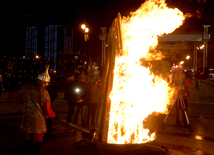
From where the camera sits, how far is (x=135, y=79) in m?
5.34

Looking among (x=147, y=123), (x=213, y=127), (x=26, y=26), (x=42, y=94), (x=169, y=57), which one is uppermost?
(x=26, y=26)

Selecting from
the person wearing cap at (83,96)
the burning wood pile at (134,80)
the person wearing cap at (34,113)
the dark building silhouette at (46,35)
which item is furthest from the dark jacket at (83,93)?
the dark building silhouette at (46,35)

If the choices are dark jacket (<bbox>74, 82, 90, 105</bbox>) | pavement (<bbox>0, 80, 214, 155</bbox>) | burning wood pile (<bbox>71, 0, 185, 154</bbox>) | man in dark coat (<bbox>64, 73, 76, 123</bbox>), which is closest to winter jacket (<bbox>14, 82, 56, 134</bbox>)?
pavement (<bbox>0, 80, 214, 155</bbox>)

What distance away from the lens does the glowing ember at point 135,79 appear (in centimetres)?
512

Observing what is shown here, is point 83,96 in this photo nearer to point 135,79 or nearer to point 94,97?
point 94,97

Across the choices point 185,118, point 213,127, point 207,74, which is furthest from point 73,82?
point 207,74

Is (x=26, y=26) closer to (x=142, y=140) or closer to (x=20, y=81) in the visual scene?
(x=20, y=81)

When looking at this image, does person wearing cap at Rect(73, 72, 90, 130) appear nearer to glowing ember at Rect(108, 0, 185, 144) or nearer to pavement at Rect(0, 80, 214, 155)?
pavement at Rect(0, 80, 214, 155)

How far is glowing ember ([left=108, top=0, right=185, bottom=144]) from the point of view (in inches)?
202

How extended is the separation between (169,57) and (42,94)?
30457 mm

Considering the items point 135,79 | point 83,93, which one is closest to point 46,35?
point 83,93

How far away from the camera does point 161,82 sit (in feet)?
21.7

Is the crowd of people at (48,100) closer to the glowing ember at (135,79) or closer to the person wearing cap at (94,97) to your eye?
the person wearing cap at (94,97)

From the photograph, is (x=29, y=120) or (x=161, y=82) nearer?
(x=29, y=120)
